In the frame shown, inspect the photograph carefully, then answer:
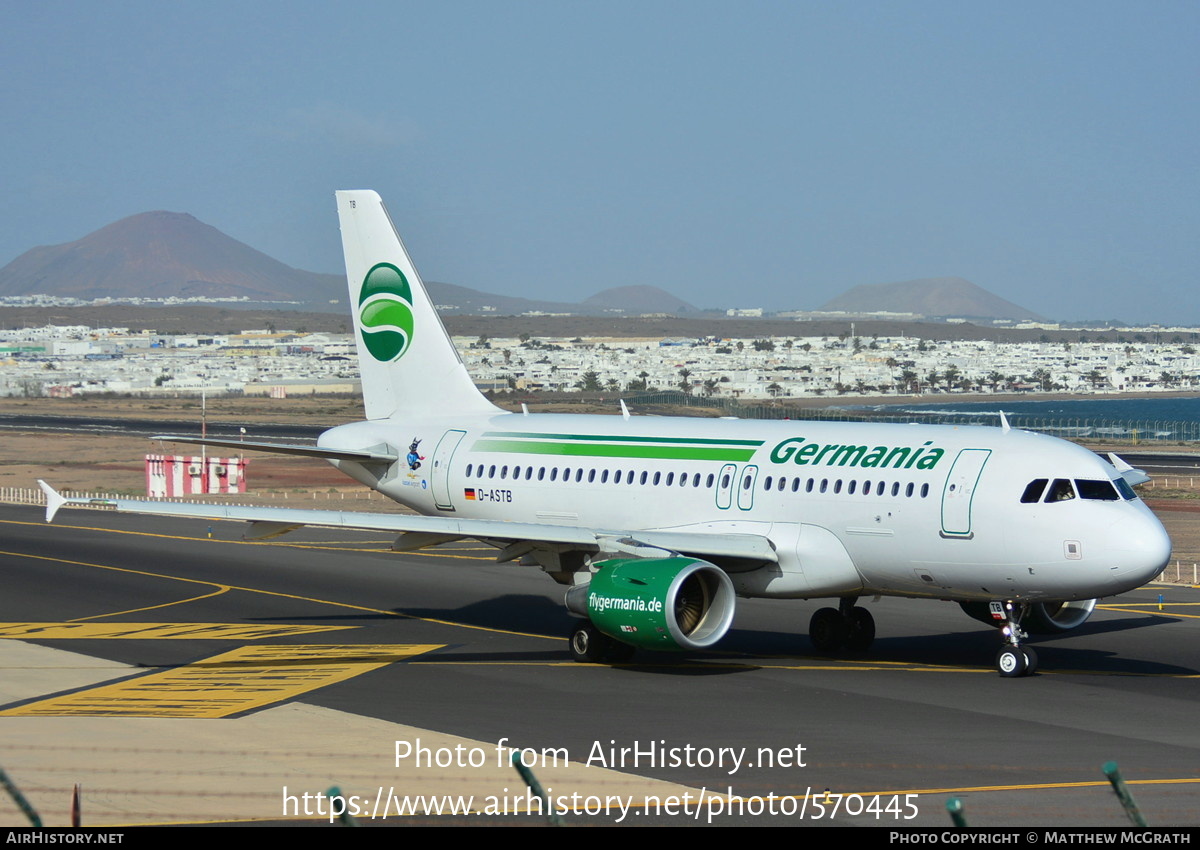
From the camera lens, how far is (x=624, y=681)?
92.1 feet

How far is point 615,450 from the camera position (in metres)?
33.9

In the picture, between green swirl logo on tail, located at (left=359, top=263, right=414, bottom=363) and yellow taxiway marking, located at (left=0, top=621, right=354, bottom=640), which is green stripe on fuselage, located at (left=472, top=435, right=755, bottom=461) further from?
yellow taxiway marking, located at (left=0, top=621, right=354, bottom=640)

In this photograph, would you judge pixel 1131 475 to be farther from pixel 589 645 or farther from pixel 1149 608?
pixel 589 645

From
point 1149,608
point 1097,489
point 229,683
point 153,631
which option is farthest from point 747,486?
point 1149,608

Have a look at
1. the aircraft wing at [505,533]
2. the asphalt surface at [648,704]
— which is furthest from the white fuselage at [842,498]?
the asphalt surface at [648,704]

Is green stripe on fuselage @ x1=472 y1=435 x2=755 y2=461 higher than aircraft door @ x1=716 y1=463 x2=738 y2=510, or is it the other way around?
green stripe on fuselage @ x1=472 y1=435 x2=755 y2=461

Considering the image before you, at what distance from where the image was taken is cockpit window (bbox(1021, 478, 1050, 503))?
2739cm

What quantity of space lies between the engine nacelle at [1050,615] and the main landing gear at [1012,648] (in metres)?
1.12

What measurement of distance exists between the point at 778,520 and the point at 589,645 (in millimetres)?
4729

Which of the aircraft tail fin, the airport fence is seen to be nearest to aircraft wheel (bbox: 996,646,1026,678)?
the aircraft tail fin

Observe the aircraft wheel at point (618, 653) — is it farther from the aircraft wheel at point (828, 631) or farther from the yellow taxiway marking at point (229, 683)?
the aircraft wheel at point (828, 631)

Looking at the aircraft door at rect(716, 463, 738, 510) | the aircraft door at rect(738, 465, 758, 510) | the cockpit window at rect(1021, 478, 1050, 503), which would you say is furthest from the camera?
the aircraft door at rect(716, 463, 738, 510)

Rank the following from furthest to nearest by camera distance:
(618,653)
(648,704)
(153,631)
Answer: (153,631) → (618,653) → (648,704)
